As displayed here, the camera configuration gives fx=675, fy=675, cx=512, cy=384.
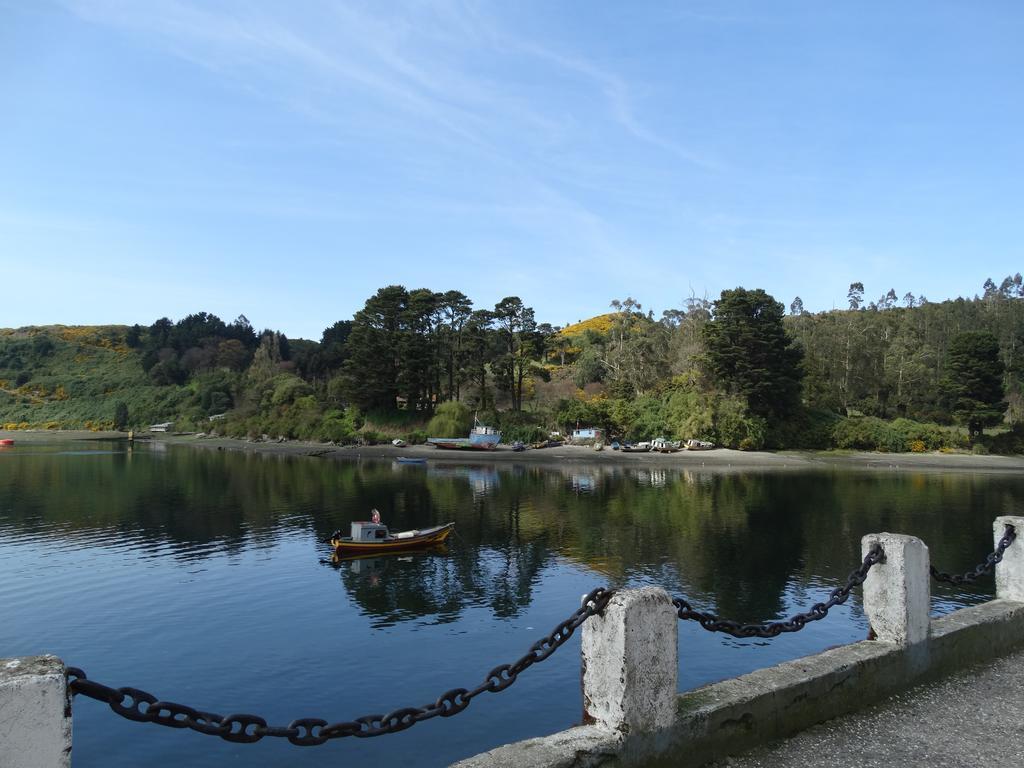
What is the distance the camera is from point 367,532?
29.2 meters

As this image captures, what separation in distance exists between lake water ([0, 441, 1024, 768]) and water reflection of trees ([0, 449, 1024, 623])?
0.20m

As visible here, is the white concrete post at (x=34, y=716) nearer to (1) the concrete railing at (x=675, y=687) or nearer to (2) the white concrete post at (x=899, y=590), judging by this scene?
(1) the concrete railing at (x=675, y=687)

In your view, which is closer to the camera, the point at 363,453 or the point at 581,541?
the point at 581,541

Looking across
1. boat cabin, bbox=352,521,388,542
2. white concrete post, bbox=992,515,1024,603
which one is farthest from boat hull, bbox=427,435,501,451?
white concrete post, bbox=992,515,1024,603

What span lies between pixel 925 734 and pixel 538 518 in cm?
3286

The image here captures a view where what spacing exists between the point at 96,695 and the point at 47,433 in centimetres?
13922

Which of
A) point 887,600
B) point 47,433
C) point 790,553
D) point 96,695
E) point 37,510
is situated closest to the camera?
point 96,695

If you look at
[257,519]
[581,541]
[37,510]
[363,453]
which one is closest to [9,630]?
[257,519]

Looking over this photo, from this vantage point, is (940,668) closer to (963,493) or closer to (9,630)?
(9,630)

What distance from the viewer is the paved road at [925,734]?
509 cm

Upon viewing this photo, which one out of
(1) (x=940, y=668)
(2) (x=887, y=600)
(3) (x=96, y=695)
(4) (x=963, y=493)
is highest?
(3) (x=96, y=695)

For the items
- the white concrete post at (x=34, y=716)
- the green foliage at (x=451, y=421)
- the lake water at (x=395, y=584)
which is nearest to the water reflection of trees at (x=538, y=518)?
the lake water at (x=395, y=584)

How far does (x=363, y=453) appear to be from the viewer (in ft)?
273

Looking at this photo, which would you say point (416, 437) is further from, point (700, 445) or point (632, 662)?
point (632, 662)
